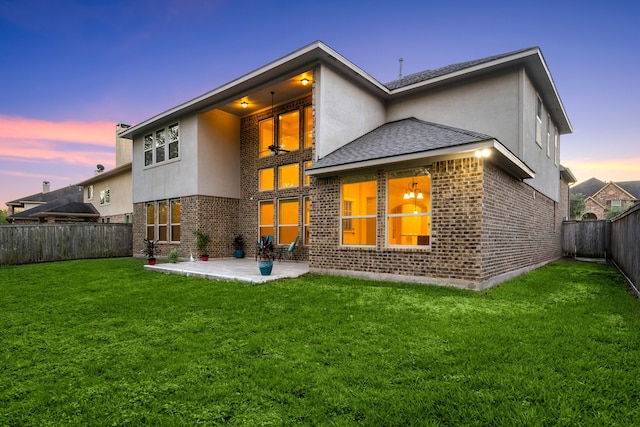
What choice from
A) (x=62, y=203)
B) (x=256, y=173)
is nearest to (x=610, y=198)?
(x=256, y=173)

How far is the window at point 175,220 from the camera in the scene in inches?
551

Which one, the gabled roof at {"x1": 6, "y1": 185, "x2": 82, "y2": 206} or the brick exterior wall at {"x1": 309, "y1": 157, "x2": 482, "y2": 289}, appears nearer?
the brick exterior wall at {"x1": 309, "y1": 157, "x2": 482, "y2": 289}

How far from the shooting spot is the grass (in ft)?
7.50

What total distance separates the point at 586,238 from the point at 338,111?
14.9m

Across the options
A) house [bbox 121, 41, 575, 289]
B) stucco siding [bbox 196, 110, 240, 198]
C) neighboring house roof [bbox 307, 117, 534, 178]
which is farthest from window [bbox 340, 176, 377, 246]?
stucco siding [bbox 196, 110, 240, 198]

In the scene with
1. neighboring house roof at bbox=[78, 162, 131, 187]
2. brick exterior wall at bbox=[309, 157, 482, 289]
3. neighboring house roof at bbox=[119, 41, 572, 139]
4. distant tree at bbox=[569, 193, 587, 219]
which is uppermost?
neighboring house roof at bbox=[119, 41, 572, 139]

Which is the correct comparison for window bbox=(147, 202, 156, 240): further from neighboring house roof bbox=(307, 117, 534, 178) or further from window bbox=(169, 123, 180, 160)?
neighboring house roof bbox=(307, 117, 534, 178)

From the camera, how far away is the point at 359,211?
28.5ft

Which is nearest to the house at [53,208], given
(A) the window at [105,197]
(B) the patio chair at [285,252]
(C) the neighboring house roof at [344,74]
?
(A) the window at [105,197]

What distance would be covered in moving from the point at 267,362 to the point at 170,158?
13.2m

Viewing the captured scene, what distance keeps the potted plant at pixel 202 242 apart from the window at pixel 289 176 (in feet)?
12.0

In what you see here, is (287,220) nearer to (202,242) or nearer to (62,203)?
(202,242)

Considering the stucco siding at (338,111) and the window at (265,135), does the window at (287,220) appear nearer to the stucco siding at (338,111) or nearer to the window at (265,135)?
the window at (265,135)

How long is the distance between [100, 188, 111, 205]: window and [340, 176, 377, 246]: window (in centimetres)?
2202
